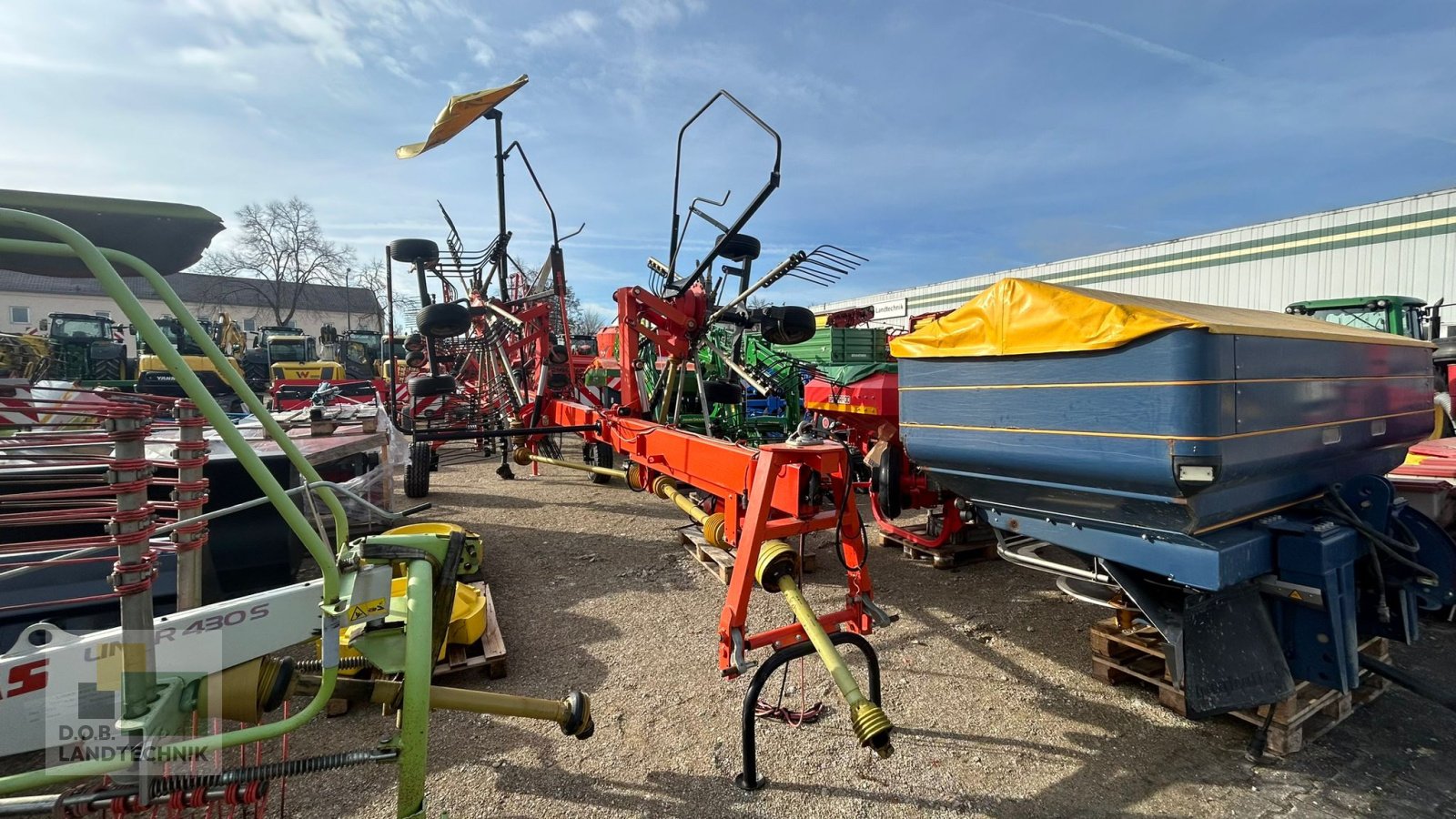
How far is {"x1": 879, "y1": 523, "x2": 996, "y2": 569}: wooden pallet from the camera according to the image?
478 cm

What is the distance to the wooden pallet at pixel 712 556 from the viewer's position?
14.5ft

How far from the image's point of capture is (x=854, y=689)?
2031mm

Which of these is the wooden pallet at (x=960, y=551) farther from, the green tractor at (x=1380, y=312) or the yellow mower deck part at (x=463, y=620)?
the green tractor at (x=1380, y=312)

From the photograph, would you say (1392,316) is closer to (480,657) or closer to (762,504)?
(762,504)

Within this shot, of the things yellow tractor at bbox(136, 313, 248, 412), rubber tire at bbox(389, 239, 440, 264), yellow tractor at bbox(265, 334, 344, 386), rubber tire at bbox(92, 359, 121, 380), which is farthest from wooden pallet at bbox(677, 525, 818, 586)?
rubber tire at bbox(92, 359, 121, 380)

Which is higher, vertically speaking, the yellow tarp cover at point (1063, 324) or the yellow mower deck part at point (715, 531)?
the yellow tarp cover at point (1063, 324)

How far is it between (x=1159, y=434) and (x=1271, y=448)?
544 mm

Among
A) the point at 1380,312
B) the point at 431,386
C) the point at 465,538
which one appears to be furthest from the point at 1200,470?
the point at 1380,312

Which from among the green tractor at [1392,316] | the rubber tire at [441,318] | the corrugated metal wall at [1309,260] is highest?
the corrugated metal wall at [1309,260]

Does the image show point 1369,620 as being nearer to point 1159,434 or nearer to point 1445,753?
point 1445,753

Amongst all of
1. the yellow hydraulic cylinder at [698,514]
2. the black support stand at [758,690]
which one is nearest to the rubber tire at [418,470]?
the yellow hydraulic cylinder at [698,514]

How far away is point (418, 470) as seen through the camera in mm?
6941

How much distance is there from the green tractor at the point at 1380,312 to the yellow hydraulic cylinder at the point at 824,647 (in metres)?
7.24

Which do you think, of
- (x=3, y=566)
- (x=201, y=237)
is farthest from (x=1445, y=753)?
(x=3, y=566)
